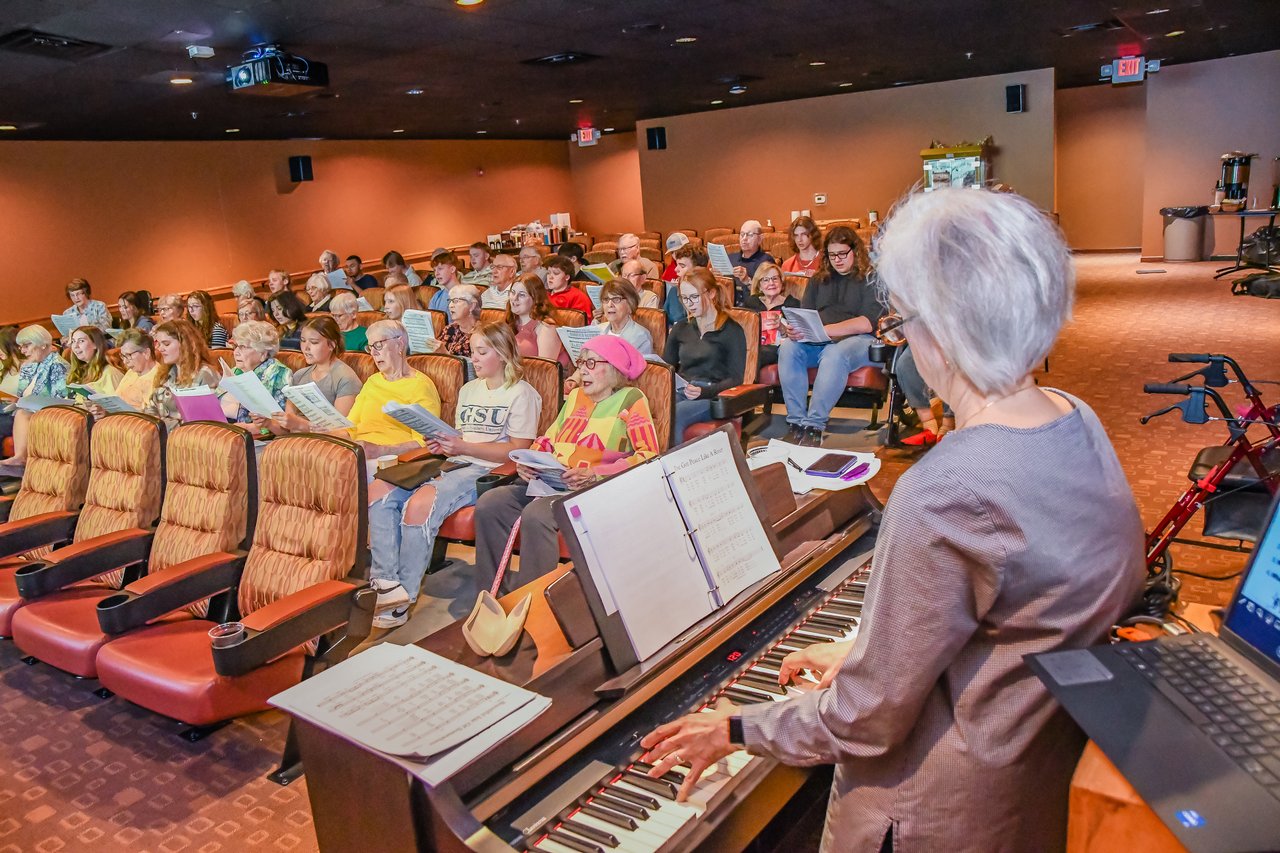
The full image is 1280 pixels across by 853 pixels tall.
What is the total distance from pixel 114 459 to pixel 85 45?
3621 mm

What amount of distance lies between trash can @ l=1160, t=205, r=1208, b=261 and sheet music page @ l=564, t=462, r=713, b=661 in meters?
14.4

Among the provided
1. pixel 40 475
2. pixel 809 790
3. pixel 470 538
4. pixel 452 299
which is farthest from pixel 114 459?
pixel 809 790

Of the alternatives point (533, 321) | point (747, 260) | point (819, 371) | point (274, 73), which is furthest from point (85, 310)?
point (819, 371)

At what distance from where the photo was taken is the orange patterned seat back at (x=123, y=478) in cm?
375

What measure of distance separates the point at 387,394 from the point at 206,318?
3.93 m

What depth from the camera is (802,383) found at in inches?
224

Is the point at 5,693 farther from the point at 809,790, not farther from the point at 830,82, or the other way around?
the point at 830,82

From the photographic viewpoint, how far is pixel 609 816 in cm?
130

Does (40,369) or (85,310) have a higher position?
(85,310)

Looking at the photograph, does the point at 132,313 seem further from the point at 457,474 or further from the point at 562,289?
the point at 457,474

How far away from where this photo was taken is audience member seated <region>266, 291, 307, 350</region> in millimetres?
7100

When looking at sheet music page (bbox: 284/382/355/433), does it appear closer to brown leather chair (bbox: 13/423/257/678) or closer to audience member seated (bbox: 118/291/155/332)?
brown leather chair (bbox: 13/423/257/678)

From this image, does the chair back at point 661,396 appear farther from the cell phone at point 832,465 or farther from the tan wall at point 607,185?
the tan wall at point 607,185

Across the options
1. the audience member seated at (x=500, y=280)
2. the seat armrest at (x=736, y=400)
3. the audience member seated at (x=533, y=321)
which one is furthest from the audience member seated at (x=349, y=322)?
the seat armrest at (x=736, y=400)
